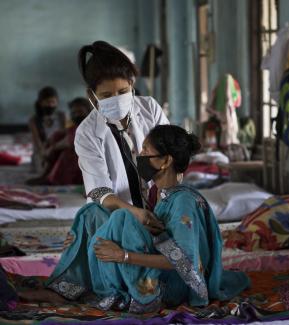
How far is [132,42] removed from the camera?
13.3 m

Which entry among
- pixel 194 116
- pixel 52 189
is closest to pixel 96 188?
pixel 52 189

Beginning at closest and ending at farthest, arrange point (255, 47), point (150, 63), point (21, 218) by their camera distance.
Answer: point (21, 218) → point (255, 47) → point (150, 63)

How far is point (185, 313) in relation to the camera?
315 centimetres

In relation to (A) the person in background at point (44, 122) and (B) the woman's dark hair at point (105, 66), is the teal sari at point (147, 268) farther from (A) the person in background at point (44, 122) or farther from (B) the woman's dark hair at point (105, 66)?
(A) the person in background at point (44, 122)

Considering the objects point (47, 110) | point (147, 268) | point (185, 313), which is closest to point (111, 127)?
point (147, 268)

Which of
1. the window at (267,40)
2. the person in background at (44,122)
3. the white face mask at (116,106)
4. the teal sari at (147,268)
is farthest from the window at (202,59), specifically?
the teal sari at (147,268)

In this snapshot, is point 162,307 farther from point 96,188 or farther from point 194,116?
point 194,116

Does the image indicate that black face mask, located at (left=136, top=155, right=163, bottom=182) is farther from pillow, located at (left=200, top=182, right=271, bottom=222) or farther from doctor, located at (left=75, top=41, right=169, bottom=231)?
pillow, located at (left=200, top=182, right=271, bottom=222)

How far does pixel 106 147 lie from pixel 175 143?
54cm

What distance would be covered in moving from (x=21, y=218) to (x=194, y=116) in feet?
17.6

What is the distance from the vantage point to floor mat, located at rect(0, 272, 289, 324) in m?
3.12

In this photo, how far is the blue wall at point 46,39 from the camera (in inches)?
505

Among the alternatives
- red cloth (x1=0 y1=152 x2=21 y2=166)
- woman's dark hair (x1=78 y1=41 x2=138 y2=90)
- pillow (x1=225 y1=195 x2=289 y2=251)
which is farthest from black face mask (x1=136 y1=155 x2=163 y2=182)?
red cloth (x1=0 y1=152 x2=21 y2=166)

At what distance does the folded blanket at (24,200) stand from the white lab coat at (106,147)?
2128mm
